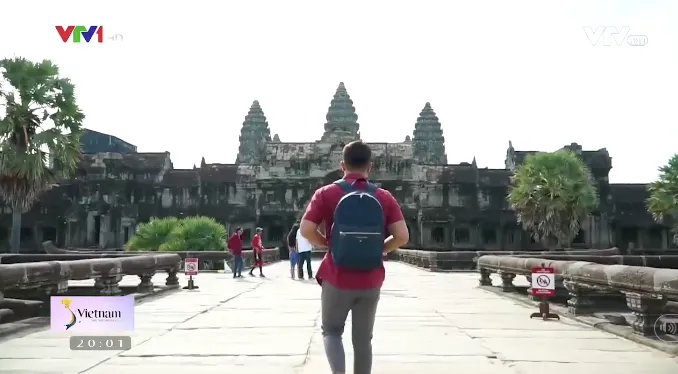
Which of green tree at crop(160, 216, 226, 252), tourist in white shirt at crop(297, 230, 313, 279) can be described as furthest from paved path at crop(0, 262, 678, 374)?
green tree at crop(160, 216, 226, 252)

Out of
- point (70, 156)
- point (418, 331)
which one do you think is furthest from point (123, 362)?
point (70, 156)

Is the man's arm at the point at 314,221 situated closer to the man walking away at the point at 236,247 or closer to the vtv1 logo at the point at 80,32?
the vtv1 logo at the point at 80,32

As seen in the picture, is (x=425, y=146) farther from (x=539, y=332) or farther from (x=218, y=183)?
(x=539, y=332)

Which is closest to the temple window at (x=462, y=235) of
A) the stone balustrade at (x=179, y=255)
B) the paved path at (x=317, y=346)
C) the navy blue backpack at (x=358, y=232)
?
the stone balustrade at (x=179, y=255)

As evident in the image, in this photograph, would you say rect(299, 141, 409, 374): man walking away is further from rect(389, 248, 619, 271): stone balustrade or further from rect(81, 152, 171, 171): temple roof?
rect(81, 152, 171, 171): temple roof

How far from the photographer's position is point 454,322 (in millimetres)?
8844

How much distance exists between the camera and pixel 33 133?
22.3 metres

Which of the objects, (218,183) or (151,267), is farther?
(218,183)

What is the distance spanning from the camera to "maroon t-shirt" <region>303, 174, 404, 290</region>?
14.2ft

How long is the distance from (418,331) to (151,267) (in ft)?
21.8

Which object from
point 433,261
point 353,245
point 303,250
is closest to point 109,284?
point 303,250

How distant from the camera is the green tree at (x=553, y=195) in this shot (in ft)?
121

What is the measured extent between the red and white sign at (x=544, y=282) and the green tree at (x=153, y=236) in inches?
897

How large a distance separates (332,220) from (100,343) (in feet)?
11.1
